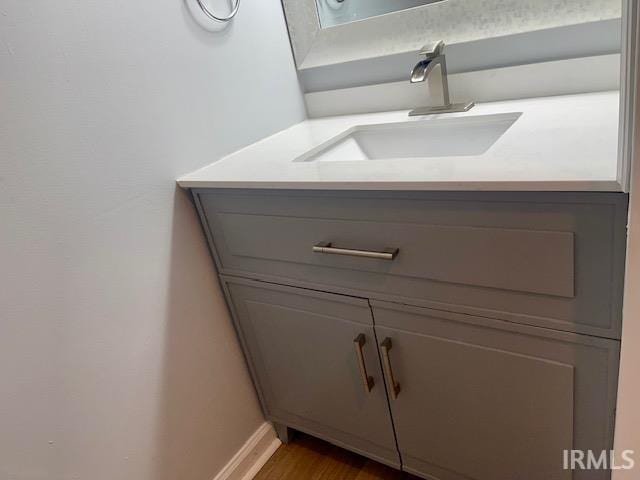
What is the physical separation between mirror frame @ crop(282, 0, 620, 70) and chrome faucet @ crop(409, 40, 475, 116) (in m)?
0.09

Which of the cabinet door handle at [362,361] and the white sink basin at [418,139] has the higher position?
the white sink basin at [418,139]

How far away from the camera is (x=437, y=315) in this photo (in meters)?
0.86

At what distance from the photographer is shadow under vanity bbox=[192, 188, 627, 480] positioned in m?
0.70

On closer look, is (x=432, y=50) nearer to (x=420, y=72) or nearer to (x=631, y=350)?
(x=420, y=72)

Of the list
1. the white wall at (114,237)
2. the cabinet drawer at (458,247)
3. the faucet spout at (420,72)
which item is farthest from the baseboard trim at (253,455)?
the faucet spout at (420,72)

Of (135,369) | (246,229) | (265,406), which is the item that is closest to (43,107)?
(246,229)

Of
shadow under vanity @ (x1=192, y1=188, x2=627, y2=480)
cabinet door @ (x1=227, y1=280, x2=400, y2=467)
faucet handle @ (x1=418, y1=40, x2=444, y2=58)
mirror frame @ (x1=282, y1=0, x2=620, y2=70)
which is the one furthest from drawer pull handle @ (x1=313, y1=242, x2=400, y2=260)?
mirror frame @ (x1=282, y1=0, x2=620, y2=70)

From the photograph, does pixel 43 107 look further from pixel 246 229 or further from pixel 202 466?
pixel 202 466

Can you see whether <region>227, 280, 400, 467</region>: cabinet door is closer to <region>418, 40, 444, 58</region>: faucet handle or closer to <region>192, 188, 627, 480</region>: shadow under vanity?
<region>192, 188, 627, 480</region>: shadow under vanity

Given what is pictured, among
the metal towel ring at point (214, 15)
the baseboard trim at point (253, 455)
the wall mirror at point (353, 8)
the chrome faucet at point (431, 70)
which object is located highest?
the metal towel ring at point (214, 15)

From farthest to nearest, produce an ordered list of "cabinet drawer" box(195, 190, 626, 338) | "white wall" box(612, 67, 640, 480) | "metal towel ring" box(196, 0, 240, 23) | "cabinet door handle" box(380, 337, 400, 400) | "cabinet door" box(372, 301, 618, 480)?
"metal towel ring" box(196, 0, 240, 23) → "cabinet door handle" box(380, 337, 400, 400) → "cabinet door" box(372, 301, 618, 480) → "cabinet drawer" box(195, 190, 626, 338) → "white wall" box(612, 67, 640, 480)

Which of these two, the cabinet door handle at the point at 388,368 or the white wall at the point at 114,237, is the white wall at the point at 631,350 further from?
the white wall at the point at 114,237

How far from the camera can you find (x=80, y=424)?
2.98ft

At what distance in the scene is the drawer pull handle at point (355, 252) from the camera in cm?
83
